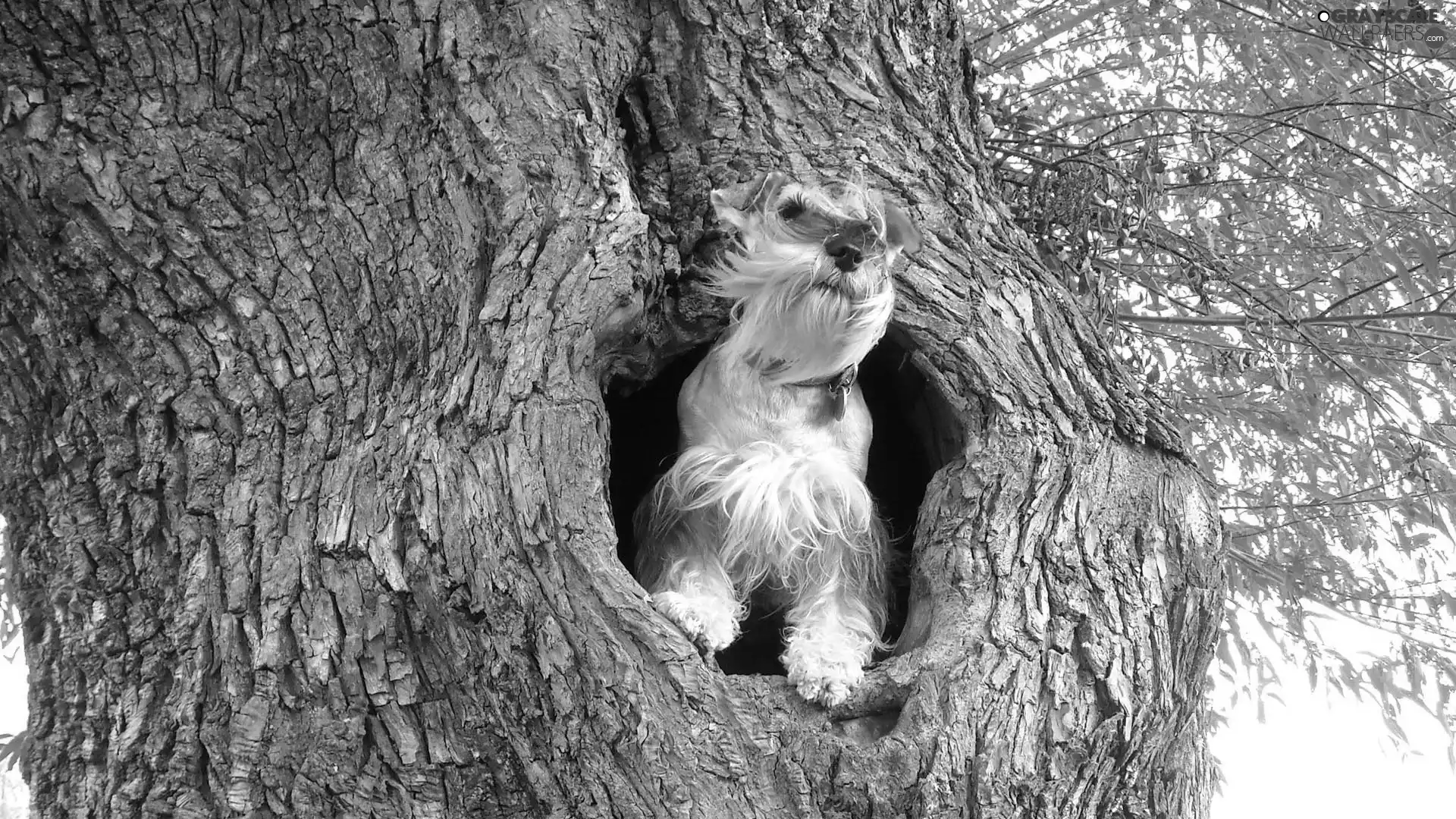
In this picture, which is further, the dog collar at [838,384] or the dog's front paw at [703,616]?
the dog collar at [838,384]

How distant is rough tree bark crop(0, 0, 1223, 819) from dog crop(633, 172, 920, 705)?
19 centimetres

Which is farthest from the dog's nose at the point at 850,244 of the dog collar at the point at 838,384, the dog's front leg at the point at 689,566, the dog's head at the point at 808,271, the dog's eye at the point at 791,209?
the dog's front leg at the point at 689,566

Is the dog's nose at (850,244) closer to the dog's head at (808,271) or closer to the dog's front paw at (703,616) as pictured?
the dog's head at (808,271)

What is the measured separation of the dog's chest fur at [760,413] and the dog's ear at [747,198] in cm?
40

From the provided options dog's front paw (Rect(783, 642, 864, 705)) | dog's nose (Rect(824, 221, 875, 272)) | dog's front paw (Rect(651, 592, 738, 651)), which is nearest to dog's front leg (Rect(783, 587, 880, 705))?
dog's front paw (Rect(783, 642, 864, 705))

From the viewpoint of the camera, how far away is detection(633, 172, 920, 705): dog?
3.45 m

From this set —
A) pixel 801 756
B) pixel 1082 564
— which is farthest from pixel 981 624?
pixel 801 756

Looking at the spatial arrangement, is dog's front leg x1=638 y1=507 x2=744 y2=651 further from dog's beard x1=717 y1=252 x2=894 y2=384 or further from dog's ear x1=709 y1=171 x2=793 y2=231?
dog's ear x1=709 y1=171 x2=793 y2=231

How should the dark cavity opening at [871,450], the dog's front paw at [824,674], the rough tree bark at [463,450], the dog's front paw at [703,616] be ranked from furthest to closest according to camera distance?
the dark cavity opening at [871,450], the dog's front paw at [703,616], the dog's front paw at [824,674], the rough tree bark at [463,450]

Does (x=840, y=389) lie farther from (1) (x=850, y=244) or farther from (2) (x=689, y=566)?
(2) (x=689, y=566)

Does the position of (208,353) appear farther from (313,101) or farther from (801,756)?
(801,756)

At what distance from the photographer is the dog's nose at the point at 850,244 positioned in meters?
3.41

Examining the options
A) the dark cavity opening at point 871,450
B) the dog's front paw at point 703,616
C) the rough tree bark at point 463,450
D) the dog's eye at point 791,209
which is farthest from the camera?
the dark cavity opening at point 871,450

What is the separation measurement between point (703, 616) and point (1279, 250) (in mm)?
4087
